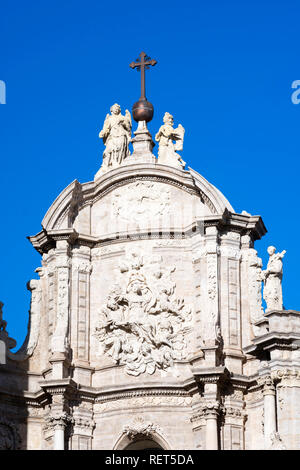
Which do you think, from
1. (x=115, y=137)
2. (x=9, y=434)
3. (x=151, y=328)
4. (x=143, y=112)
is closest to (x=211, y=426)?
(x=151, y=328)

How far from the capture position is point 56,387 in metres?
45.1

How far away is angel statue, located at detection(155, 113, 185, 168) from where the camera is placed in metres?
47.1

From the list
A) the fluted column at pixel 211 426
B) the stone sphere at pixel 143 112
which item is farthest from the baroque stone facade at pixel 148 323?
the stone sphere at pixel 143 112

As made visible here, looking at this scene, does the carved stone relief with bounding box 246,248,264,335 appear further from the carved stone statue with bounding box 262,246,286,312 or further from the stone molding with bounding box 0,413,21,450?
the stone molding with bounding box 0,413,21,450

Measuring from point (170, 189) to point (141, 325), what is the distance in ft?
10.2

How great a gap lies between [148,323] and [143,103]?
5.22 m

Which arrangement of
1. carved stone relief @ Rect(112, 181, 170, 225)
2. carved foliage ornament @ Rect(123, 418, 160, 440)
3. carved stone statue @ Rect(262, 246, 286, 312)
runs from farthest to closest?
1. carved stone relief @ Rect(112, 181, 170, 225)
2. carved foliage ornament @ Rect(123, 418, 160, 440)
3. carved stone statue @ Rect(262, 246, 286, 312)

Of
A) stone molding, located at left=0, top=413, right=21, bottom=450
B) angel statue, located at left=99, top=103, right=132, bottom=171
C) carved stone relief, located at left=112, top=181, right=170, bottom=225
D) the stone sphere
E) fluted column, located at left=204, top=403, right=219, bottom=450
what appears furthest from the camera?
the stone sphere

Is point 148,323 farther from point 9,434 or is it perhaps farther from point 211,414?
point 9,434

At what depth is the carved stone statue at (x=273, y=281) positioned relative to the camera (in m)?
44.5

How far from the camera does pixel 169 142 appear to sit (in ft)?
155

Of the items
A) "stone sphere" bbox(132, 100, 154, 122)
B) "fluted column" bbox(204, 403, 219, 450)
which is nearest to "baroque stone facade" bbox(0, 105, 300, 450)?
"fluted column" bbox(204, 403, 219, 450)

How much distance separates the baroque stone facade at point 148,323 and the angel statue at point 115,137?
0.13 ft

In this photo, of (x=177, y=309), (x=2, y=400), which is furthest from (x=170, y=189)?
(x=2, y=400)
